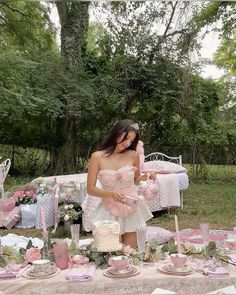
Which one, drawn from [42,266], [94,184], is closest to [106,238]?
[42,266]

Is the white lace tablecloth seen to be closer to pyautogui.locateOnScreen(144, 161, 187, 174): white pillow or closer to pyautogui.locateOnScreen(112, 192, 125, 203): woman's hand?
pyautogui.locateOnScreen(112, 192, 125, 203): woman's hand

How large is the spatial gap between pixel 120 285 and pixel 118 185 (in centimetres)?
97

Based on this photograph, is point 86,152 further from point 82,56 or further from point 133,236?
point 133,236

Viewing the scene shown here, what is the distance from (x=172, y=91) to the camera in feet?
31.7

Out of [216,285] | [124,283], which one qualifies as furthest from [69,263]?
[216,285]

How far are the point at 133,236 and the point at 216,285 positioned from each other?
38.3 inches

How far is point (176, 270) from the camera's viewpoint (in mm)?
1864

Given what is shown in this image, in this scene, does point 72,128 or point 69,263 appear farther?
point 72,128

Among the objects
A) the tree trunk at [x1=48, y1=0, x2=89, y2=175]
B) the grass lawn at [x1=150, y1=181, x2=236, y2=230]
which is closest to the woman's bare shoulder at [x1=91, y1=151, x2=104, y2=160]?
the grass lawn at [x1=150, y1=181, x2=236, y2=230]

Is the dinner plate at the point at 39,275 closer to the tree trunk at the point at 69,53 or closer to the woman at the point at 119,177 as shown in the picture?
the woman at the point at 119,177

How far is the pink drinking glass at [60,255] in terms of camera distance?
1944mm

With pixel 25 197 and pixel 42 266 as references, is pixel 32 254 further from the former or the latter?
pixel 25 197

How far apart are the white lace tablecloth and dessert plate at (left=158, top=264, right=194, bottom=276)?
0.02 metres

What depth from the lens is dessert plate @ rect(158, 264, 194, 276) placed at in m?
1.85
